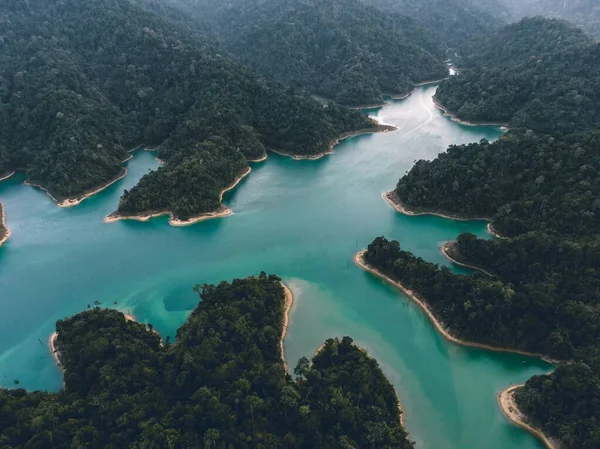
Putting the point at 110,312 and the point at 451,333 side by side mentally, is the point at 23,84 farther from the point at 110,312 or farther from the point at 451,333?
the point at 451,333

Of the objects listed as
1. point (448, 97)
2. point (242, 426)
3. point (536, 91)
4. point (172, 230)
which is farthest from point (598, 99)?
point (242, 426)

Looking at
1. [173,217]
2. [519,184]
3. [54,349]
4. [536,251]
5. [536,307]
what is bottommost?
[54,349]

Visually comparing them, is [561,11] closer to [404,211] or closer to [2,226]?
[404,211]

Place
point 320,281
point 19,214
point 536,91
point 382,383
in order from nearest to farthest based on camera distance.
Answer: point 382,383, point 320,281, point 19,214, point 536,91

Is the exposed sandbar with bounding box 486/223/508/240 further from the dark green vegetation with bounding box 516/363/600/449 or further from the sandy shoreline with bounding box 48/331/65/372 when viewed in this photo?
the sandy shoreline with bounding box 48/331/65/372

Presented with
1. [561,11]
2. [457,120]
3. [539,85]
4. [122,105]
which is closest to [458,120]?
[457,120]
